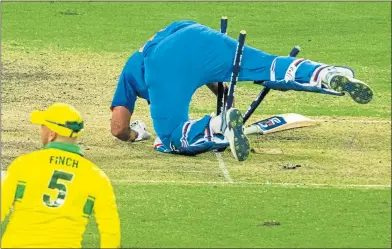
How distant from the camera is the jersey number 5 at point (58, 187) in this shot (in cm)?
1161

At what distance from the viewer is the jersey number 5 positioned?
11609mm

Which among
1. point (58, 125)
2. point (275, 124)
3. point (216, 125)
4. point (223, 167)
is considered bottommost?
point (223, 167)

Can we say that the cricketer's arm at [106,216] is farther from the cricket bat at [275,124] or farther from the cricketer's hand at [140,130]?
the cricketer's hand at [140,130]

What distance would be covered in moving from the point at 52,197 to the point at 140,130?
8.22m

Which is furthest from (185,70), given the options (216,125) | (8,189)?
(8,189)

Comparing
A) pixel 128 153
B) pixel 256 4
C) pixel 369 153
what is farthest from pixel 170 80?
pixel 256 4

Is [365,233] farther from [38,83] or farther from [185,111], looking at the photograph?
[38,83]

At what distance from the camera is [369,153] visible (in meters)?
19.3

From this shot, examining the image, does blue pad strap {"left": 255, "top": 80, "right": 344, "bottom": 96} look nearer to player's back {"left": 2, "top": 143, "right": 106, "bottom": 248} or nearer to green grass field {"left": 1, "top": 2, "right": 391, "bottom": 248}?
green grass field {"left": 1, "top": 2, "right": 391, "bottom": 248}

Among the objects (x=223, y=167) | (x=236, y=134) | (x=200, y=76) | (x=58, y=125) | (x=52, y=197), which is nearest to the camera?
(x=52, y=197)

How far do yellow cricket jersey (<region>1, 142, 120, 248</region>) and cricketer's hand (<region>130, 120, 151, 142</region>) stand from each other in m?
8.06

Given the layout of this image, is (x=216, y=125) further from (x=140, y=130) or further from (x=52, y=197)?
(x=52, y=197)

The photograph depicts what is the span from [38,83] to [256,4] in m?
7.13

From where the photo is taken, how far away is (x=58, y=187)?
1162 centimetres
